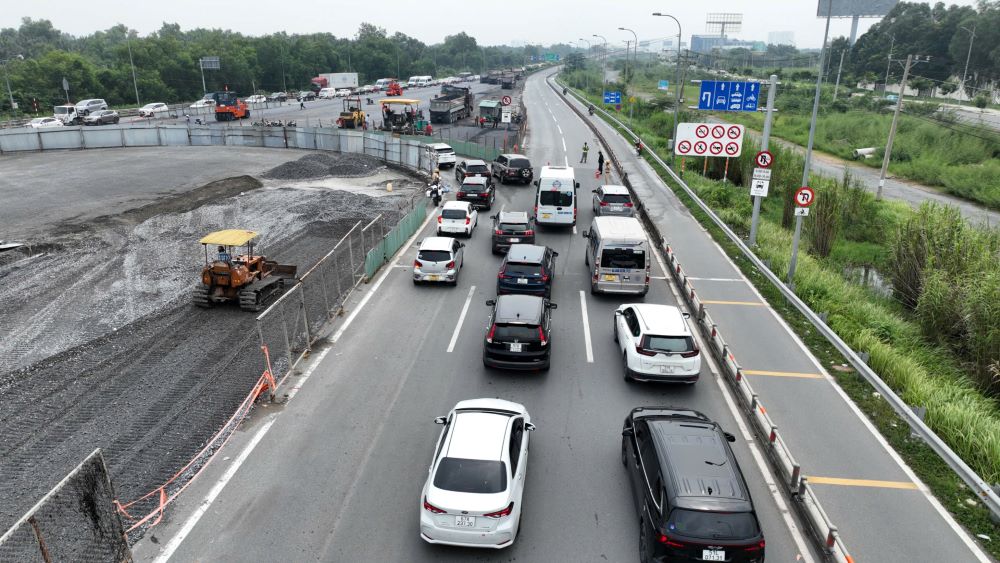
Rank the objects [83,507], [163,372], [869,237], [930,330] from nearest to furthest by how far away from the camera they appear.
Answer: [83,507]
[163,372]
[930,330]
[869,237]

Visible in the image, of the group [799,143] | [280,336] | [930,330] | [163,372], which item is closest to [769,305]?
[930,330]

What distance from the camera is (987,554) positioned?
9.49 meters

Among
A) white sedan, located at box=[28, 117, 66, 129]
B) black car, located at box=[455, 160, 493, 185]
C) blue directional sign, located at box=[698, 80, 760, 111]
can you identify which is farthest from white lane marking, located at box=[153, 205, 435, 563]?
white sedan, located at box=[28, 117, 66, 129]

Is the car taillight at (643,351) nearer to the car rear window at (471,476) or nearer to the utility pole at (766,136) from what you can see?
the car rear window at (471,476)

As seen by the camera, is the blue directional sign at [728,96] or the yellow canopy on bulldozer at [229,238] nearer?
the yellow canopy on bulldozer at [229,238]

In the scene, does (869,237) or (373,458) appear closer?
(373,458)

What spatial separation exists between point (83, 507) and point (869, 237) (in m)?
35.0

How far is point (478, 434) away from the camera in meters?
10.5

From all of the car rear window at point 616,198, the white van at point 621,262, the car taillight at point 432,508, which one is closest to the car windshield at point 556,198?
the car rear window at point 616,198

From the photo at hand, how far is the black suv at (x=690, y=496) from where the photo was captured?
8570mm

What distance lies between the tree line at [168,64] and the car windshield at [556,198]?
71.8m

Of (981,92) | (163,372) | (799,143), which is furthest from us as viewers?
(981,92)

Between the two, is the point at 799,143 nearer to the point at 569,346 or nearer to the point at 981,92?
the point at 981,92

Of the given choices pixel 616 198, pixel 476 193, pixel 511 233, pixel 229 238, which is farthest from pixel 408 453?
pixel 476 193
